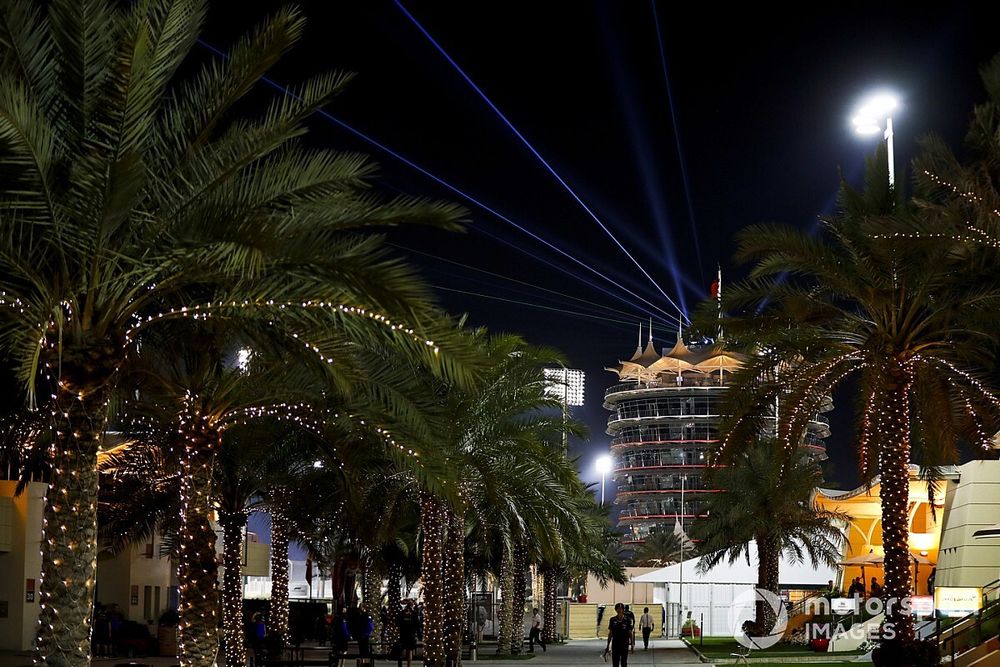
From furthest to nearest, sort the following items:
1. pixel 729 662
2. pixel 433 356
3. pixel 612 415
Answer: pixel 612 415
pixel 729 662
pixel 433 356

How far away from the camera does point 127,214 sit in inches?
432

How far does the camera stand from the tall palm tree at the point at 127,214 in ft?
34.6

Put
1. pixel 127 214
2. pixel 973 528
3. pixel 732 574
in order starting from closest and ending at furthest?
pixel 127 214
pixel 973 528
pixel 732 574

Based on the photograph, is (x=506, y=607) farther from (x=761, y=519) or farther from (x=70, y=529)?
(x=70, y=529)

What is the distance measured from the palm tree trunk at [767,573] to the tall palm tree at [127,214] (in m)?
30.4

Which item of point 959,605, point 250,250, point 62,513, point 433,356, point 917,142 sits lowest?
point 959,605

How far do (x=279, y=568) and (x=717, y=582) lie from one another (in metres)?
16.3

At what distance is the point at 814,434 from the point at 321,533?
343 ft

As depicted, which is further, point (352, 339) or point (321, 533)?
point (321, 533)

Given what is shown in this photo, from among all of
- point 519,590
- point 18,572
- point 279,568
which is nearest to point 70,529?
point 279,568

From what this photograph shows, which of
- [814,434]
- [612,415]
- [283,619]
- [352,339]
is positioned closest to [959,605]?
[283,619]

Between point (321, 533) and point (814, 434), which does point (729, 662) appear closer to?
point (321, 533)

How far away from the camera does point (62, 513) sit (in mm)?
11438

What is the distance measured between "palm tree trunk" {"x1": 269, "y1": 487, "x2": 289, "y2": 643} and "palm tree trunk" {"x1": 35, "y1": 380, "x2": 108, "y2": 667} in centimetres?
1506
